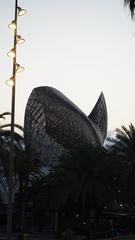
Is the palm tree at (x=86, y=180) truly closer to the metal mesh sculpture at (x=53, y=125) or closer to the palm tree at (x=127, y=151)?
the palm tree at (x=127, y=151)

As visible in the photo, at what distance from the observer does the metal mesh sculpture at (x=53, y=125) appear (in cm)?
9325

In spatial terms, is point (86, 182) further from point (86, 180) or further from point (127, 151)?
point (127, 151)

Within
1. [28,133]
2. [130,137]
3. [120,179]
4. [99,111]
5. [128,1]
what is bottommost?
[128,1]

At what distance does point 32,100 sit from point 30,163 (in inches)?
1365

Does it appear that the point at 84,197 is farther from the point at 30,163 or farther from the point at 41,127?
the point at 41,127

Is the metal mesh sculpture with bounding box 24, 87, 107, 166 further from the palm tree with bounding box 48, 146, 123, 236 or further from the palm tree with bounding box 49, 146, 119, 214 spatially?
the palm tree with bounding box 49, 146, 119, 214

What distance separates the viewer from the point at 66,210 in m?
60.2

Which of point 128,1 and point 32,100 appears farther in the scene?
point 32,100

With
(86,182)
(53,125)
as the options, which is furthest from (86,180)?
(53,125)

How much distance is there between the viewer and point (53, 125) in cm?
9400

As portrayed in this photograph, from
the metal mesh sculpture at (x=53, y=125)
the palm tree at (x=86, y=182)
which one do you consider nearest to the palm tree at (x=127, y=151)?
the palm tree at (x=86, y=182)

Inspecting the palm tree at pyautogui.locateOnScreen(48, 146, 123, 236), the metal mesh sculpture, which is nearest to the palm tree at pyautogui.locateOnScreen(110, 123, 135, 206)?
the palm tree at pyautogui.locateOnScreen(48, 146, 123, 236)

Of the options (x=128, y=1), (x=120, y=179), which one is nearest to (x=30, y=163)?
(x=120, y=179)

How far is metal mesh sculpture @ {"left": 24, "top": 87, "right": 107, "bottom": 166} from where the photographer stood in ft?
306
